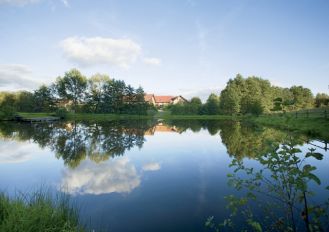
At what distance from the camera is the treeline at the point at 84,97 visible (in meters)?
73.4

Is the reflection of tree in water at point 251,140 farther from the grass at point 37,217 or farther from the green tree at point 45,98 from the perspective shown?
the green tree at point 45,98

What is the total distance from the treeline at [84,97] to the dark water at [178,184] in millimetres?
56547

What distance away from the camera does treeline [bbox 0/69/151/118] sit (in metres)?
73.4

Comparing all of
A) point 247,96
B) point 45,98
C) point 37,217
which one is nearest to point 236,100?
point 247,96

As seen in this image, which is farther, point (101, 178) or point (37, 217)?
point (101, 178)

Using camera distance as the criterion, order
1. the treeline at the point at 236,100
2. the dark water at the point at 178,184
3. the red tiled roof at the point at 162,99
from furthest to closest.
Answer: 1. the red tiled roof at the point at 162,99
2. the treeline at the point at 236,100
3. the dark water at the point at 178,184

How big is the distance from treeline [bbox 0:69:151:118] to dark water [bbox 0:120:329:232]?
56.5 m

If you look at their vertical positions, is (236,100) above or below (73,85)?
below

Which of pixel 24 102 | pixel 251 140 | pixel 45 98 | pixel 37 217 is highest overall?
pixel 45 98

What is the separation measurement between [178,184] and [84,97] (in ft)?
241

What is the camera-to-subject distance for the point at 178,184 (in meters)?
9.77

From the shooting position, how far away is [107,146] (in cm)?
1852

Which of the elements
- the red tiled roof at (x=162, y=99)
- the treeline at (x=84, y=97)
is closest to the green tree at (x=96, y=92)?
the treeline at (x=84, y=97)

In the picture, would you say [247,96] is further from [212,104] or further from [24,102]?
[24,102]
